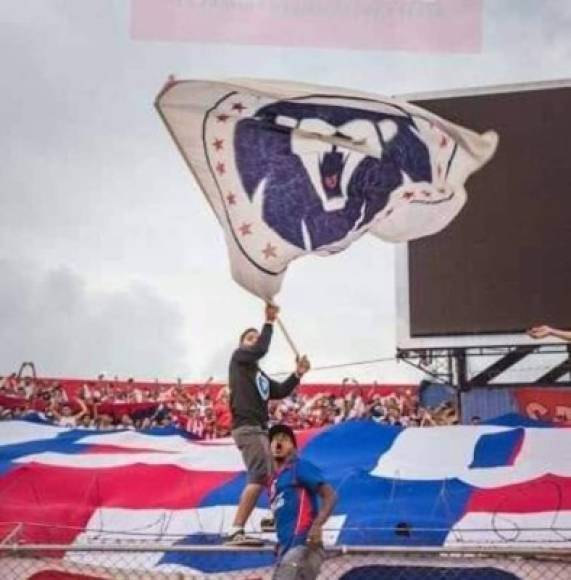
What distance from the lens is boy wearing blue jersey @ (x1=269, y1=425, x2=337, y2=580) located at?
4406 mm

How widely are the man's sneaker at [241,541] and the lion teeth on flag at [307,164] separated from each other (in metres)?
1.53

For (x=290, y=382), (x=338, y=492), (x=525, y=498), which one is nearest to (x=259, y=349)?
(x=290, y=382)

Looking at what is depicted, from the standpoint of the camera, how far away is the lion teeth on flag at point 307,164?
6.54 meters

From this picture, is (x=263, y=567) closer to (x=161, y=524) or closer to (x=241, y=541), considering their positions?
(x=241, y=541)

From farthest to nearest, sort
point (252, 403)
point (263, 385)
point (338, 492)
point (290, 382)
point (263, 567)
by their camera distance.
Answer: point (338, 492)
point (290, 382)
point (263, 385)
point (252, 403)
point (263, 567)

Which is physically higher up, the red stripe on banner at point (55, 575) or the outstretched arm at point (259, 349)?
the outstretched arm at point (259, 349)

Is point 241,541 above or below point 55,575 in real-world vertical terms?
above

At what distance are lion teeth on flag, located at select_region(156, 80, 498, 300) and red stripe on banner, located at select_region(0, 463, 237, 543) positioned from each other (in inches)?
70.0

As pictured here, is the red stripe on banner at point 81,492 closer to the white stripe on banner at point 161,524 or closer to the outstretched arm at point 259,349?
the white stripe on banner at point 161,524

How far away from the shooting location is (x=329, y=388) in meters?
19.2

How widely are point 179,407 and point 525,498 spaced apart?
917 cm

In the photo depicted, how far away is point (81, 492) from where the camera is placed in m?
7.09

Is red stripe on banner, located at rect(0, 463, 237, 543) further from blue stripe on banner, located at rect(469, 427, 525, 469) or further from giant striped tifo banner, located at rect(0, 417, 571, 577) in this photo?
blue stripe on banner, located at rect(469, 427, 525, 469)

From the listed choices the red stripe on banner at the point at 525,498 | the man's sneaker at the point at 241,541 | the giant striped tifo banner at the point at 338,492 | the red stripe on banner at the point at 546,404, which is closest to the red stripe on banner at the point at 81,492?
the giant striped tifo banner at the point at 338,492
